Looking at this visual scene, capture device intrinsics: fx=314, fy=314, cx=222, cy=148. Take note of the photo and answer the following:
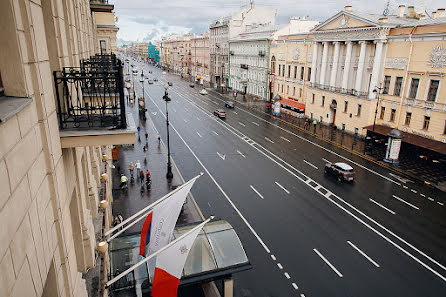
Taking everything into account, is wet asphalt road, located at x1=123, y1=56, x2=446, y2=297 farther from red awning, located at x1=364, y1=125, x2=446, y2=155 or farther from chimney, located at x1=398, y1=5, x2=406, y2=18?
chimney, located at x1=398, y1=5, x2=406, y2=18

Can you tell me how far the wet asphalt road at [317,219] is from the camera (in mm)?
14961

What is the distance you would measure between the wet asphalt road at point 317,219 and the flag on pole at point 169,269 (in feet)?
26.0

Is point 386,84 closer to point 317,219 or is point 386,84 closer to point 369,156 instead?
point 369,156

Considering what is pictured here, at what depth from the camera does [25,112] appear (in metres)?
3.89

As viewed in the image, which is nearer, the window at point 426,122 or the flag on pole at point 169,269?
the flag on pole at point 169,269

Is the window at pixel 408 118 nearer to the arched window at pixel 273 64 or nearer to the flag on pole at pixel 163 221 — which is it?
the arched window at pixel 273 64

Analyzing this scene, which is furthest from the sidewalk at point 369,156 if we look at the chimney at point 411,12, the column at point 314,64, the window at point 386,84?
the chimney at point 411,12

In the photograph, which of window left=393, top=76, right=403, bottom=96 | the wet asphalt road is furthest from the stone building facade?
window left=393, top=76, right=403, bottom=96

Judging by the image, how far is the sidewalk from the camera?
2739 centimetres

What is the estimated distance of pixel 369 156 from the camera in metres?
33.2

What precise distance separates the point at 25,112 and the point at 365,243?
18.5m

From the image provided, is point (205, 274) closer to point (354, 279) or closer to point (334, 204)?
point (354, 279)

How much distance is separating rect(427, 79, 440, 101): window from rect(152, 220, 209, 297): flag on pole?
33.5m

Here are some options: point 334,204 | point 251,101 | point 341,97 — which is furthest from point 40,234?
point 251,101
